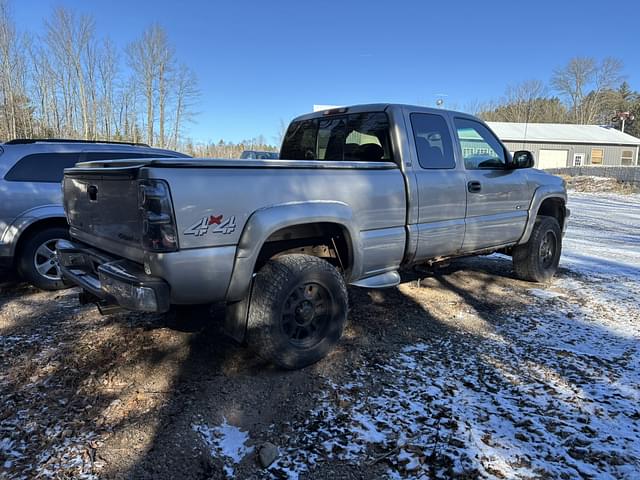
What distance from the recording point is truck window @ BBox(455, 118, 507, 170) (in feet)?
15.1

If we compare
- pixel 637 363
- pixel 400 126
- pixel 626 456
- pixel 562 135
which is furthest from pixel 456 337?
pixel 562 135

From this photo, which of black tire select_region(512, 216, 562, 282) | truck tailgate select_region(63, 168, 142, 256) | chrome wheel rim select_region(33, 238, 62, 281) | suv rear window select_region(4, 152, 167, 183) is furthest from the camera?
black tire select_region(512, 216, 562, 282)

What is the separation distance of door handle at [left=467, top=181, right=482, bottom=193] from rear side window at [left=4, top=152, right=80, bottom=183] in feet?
15.2

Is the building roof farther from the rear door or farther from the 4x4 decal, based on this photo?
the 4x4 decal

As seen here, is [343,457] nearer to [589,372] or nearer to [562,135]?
[589,372]

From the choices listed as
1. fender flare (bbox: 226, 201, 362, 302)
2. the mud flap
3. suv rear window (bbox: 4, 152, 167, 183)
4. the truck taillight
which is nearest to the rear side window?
suv rear window (bbox: 4, 152, 167, 183)

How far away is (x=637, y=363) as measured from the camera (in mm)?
3480

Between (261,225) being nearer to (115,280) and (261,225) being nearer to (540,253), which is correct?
(115,280)

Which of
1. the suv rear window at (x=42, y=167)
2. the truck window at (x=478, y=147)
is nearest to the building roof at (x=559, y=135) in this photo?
the truck window at (x=478, y=147)

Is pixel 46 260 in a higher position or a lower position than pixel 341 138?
lower

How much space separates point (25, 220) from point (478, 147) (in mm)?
5127

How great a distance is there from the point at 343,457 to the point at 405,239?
79.8 inches

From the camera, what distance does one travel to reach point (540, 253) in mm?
5738

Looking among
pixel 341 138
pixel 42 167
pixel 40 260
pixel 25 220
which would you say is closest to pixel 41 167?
pixel 42 167
